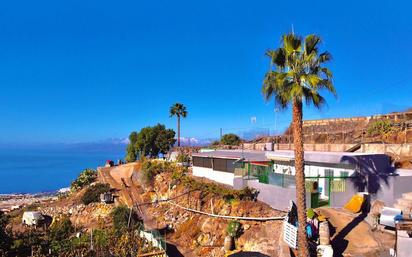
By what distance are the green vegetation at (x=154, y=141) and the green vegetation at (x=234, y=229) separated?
47940 millimetres

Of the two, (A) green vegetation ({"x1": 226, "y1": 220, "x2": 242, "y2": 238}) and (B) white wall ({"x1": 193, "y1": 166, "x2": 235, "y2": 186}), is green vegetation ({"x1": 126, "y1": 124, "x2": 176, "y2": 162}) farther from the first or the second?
(A) green vegetation ({"x1": 226, "y1": 220, "x2": 242, "y2": 238})

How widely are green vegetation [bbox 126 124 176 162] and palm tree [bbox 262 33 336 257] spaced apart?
55044 millimetres

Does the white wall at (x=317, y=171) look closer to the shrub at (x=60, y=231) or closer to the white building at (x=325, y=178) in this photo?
the white building at (x=325, y=178)

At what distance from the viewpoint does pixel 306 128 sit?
56.4 m

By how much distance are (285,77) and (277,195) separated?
34.1 feet

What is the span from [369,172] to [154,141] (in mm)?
52209

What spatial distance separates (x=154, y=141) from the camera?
6944 centimetres

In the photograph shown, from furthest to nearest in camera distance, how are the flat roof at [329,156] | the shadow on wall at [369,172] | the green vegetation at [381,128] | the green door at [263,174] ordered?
the green vegetation at [381,128], the green door at [263,174], the flat roof at [329,156], the shadow on wall at [369,172]

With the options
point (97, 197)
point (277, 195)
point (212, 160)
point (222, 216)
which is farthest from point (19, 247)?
point (97, 197)

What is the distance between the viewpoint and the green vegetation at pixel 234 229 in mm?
21139

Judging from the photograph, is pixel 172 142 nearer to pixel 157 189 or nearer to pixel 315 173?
pixel 157 189

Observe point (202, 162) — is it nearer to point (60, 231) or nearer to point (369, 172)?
point (60, 231)

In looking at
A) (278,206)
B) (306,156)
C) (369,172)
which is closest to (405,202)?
(369,172)

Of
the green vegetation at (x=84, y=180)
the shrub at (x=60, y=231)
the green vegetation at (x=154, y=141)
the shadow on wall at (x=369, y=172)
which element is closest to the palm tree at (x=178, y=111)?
the green vegetation at (x=154, y=141)
